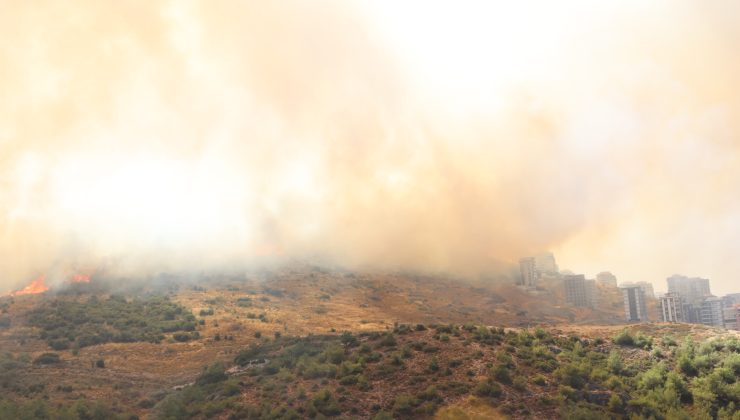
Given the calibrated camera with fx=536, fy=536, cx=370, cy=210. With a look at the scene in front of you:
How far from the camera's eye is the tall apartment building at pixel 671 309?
12162 centimetres

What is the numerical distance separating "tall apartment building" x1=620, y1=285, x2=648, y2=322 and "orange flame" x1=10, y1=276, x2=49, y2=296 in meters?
131

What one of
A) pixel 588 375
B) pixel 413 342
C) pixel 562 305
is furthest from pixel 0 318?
pixel 562 305

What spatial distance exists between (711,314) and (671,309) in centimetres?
2038

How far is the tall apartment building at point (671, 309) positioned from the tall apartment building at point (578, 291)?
24305 millimetres

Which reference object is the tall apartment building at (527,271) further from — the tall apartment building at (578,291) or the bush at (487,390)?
the bush at (487,390)

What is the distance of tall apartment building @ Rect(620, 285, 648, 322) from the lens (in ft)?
424

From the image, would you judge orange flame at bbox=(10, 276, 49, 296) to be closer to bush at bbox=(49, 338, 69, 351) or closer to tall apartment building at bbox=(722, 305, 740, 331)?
bush at bbox=(49, 338, 69, 351)

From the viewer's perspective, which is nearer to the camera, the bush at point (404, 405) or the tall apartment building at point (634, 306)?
the bush at point (404, 405)

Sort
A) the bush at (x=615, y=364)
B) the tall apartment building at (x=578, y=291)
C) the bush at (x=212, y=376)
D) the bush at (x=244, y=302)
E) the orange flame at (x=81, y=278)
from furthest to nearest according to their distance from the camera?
the tall apartment building at (x=578, y=291) → the orange flame at (x=81, y=278) → the bush at (x=244, y=302) → the bush at (x=212, y=376) → the bush at (x=615, y=364)

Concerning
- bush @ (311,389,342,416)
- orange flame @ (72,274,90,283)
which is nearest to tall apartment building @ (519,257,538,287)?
orange flame @ (72,274,90,283)

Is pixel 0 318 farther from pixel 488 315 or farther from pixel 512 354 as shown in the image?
pixel 488 315

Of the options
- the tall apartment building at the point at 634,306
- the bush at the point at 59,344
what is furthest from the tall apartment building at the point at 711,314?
the bush at the point at 59,344

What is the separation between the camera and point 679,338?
6309 centimetres

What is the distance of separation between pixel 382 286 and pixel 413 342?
75.2 m
